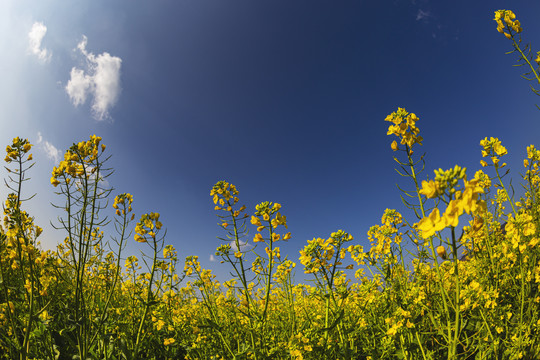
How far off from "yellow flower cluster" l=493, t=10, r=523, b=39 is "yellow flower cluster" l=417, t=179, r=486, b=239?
3224 mm

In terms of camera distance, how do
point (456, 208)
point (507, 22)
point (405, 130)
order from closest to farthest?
point (456, 208) < point (405, 130) < point (507, 22)

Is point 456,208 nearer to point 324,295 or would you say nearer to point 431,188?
point 431,188

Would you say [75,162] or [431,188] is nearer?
[431,188]

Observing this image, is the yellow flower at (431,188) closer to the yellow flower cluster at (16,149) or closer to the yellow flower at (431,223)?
the yellow flower at (431,223)

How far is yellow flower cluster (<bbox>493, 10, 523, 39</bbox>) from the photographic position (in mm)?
2832

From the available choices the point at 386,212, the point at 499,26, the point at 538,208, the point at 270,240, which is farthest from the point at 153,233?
the point at 538,208

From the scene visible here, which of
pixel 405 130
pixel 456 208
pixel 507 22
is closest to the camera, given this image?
pixel 456 208

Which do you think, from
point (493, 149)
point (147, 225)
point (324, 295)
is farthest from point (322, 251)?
point (493, 149)

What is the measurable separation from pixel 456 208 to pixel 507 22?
11.2ft

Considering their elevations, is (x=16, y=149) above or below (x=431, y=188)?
above

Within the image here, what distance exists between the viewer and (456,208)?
1.04m

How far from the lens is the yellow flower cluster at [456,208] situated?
99 centimetres

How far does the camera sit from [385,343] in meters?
2.38

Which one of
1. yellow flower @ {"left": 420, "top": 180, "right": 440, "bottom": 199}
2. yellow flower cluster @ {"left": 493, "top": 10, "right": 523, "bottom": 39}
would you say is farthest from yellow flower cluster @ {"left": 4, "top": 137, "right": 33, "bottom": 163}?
yellow flower cluster @ {"left": 493, "top": 10, "right": 523, "bottom": 39}
